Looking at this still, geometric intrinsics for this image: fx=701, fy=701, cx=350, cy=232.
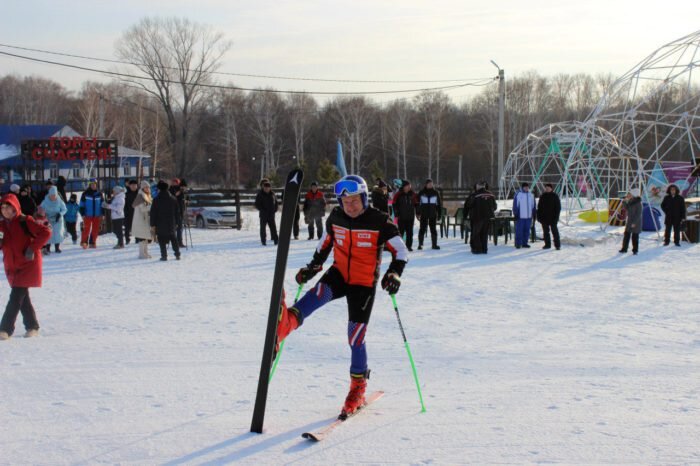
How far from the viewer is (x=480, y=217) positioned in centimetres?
1441

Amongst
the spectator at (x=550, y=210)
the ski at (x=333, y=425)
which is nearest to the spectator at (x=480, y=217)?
the spectator at (x=550, y=210)

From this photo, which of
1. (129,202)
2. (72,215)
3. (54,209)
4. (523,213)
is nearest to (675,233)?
(523,213)

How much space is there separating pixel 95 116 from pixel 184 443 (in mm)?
51948

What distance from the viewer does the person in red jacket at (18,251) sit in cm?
679

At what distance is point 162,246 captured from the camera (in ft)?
43.5

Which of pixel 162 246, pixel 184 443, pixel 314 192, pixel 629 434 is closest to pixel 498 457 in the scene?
pixel 629 434

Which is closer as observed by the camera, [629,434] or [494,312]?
[629,434]

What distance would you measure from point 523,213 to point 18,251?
11058mm

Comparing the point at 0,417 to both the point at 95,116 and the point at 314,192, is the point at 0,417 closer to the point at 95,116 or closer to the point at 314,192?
the point at 314,192

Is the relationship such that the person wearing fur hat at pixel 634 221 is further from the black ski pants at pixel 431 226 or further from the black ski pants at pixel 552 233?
the black ski pants at pixel 431 226

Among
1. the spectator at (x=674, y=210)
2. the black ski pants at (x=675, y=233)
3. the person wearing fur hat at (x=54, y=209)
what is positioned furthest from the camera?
the black ski pants at (x=675, y=233)

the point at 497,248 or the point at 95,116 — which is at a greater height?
the point at 95,116

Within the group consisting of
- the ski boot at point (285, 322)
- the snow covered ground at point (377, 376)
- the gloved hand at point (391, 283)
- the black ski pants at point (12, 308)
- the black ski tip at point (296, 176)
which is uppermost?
the black ski tip at point (296, 176)

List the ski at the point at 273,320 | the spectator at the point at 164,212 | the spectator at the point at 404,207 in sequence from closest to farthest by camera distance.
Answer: the ski at the point at 273,320, the spectator at the point at 164,212, the spectator at the point at 404,207
